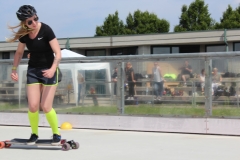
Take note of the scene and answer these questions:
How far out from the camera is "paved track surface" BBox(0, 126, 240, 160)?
19.7ft

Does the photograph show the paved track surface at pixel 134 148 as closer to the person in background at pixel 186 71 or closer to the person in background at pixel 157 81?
the person in background at pixel 157 81

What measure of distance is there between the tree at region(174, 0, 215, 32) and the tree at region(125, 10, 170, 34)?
602 cm

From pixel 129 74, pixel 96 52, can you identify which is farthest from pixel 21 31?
pixel 96 52

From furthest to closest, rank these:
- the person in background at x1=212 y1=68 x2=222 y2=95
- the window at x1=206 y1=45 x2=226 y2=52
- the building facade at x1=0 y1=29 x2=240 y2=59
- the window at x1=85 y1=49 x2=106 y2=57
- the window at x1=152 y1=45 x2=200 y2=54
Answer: the window at x1=85 y1=49 x2=106 y2=57 < the window at x1=152 y1=45 x2=200 y2=54 < the window at x1=206 y1=45 x2=226 y2=52 < the building facade at x1=0 y1=29 x2=240 y2=59 < the person in background at x1=212 y1=68 x2=222 y2=95

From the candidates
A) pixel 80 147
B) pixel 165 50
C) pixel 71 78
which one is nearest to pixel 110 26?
pixel 165 50

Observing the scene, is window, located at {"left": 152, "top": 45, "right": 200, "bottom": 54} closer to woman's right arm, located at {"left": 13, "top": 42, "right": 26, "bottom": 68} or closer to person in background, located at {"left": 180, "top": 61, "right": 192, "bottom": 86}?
person in background, located at {"left": 180, "top": 61, "right": 192, "bottom": 86}

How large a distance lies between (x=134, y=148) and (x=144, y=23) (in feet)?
145

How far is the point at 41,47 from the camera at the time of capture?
21.1ft

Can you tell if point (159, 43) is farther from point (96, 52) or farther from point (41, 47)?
point (41, 47)

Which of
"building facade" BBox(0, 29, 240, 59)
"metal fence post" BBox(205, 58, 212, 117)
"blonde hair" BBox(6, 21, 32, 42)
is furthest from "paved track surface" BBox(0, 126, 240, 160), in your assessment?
"building facade" BBox(0, 29, 240, 59)

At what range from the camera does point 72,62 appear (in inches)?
395

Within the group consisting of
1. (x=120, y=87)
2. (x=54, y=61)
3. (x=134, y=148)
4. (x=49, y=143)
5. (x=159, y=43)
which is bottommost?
(x=134, y=148)

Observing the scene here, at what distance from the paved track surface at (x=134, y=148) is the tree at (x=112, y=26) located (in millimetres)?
41889

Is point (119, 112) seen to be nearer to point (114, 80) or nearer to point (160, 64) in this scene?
point (114, 80)
